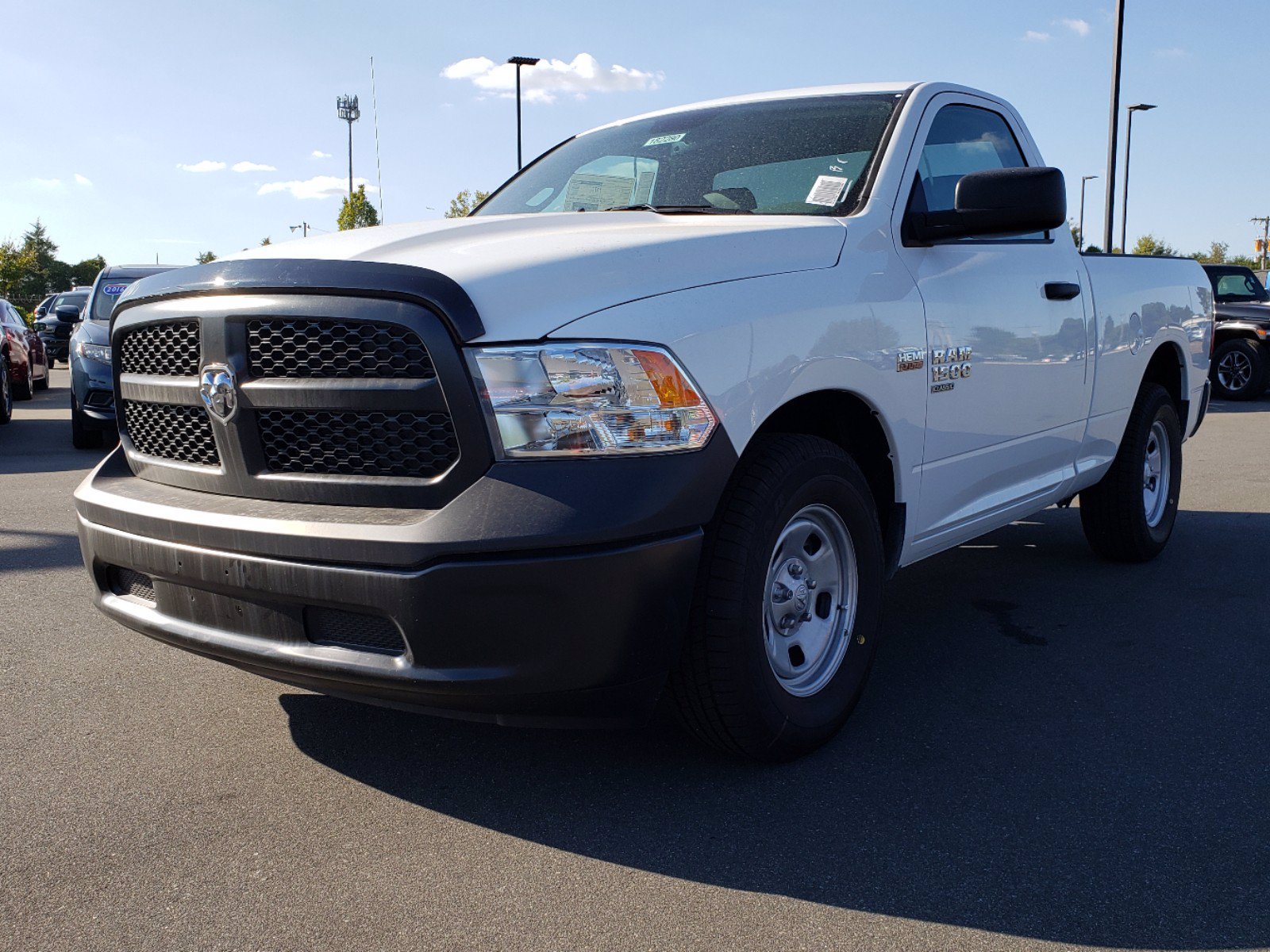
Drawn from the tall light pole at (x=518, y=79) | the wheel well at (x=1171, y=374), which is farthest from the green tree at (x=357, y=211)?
the wheel well at (x=1171, y=374)

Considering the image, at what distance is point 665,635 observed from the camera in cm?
253

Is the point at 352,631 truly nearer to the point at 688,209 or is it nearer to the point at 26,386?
→ the point at 688,209

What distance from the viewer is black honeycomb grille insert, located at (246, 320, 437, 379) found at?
245 centimetres

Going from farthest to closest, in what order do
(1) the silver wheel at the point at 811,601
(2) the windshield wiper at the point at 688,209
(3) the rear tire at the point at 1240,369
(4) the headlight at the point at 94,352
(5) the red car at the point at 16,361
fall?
(3) the rear tire at the point at 1240,369, (5) the red car at the point at 16,361, (4) the headlight at the point at 94,352, (2) the windshield wiper at the point at 688,209, (1) the silver wheel at the point at 811,601

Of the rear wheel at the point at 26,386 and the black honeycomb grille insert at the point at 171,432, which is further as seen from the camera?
the rear wheel at the point at 26,386

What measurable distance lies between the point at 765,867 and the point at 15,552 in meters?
4.65

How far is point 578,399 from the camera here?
2.41 m

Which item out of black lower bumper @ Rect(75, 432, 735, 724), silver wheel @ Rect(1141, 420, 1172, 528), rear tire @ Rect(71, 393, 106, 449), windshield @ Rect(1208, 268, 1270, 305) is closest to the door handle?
silver wheel @ Rect(1141, 420, 1172, 528)

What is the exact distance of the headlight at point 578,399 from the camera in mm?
2400

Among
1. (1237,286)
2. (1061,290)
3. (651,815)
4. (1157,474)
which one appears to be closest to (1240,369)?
(1237,286)

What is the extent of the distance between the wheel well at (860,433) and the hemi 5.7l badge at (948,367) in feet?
0.86

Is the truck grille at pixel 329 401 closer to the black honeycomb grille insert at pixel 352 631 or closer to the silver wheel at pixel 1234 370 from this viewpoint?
the black honeycomb grille insert at pixel 352 631

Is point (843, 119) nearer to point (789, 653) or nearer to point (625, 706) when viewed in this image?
point (789, 653)

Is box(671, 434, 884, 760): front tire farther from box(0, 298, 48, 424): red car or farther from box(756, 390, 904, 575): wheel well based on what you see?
box(0, 298, 48, 424): red car
